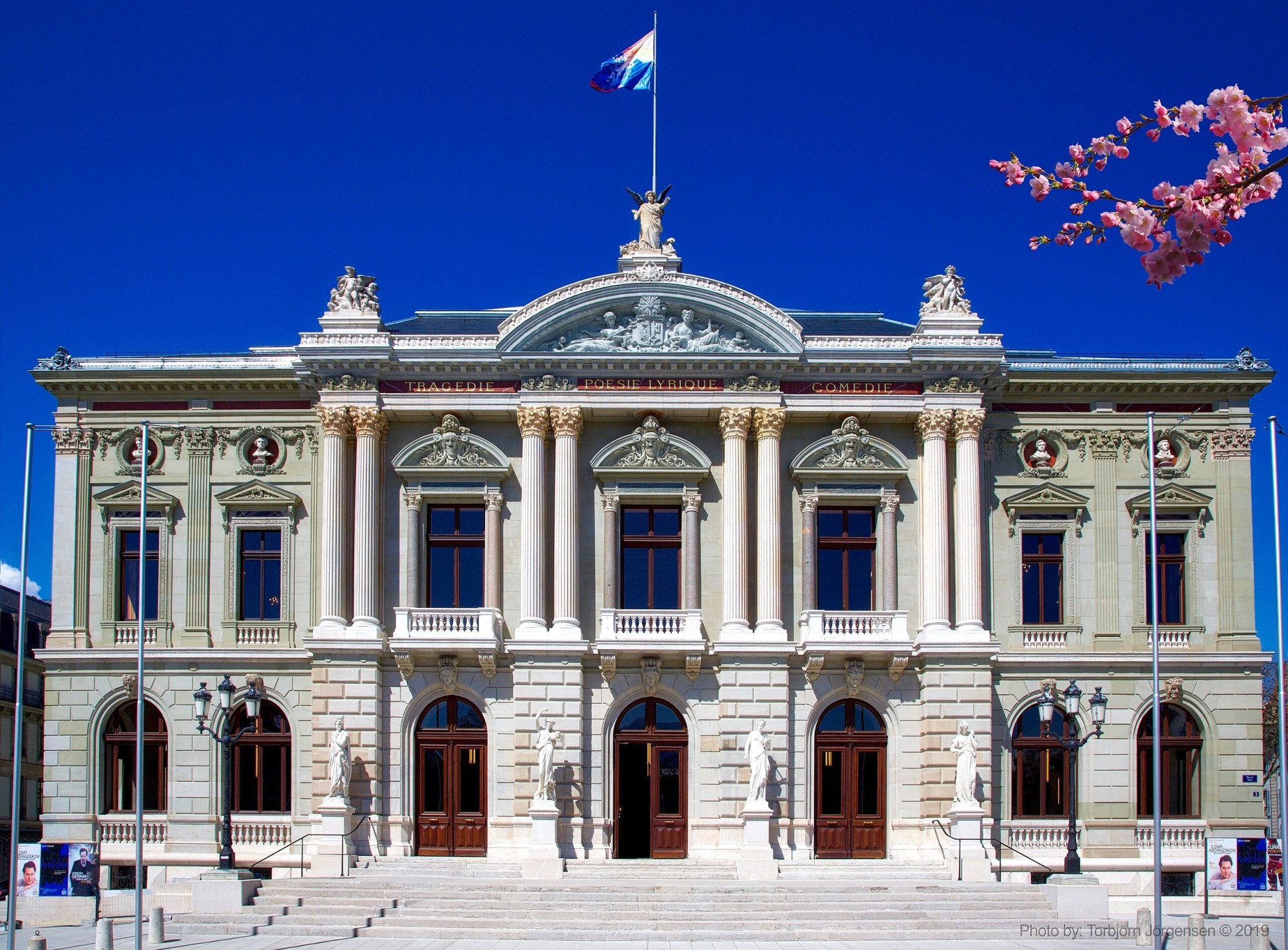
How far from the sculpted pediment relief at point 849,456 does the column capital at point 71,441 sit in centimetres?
1710

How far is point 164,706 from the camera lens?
36.1 metres

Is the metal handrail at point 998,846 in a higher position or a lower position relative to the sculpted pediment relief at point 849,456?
lower

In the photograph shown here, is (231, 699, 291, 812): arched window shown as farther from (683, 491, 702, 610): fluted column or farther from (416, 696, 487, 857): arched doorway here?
(683, 491, 702, 610): fluted column

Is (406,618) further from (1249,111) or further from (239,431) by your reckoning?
(1249,111)

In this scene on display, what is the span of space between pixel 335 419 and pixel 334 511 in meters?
2.15

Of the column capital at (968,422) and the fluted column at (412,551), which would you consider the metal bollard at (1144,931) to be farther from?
the fluted column at (412,551)

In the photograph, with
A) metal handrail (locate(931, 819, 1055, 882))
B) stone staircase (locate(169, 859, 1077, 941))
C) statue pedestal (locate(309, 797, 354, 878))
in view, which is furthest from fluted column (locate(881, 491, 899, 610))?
statue pedestal (locate(309, 797, 354, 878))

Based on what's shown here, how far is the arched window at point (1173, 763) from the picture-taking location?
35531 mm

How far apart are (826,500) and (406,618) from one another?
10.2 metres

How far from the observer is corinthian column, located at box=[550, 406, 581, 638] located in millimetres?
35125

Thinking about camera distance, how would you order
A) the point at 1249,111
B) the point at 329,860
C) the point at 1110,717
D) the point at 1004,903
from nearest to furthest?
the point at 1249,111 → the point at 1004,903 → the point at 329,860 → the point at 1110,717

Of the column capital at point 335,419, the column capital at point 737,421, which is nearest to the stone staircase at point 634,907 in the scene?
the column capital at point 737,421

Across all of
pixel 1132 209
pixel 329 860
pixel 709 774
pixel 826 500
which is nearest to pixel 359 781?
pixel 329 860

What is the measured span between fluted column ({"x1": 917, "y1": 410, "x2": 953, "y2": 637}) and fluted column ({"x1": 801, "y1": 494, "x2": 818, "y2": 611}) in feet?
8.19
